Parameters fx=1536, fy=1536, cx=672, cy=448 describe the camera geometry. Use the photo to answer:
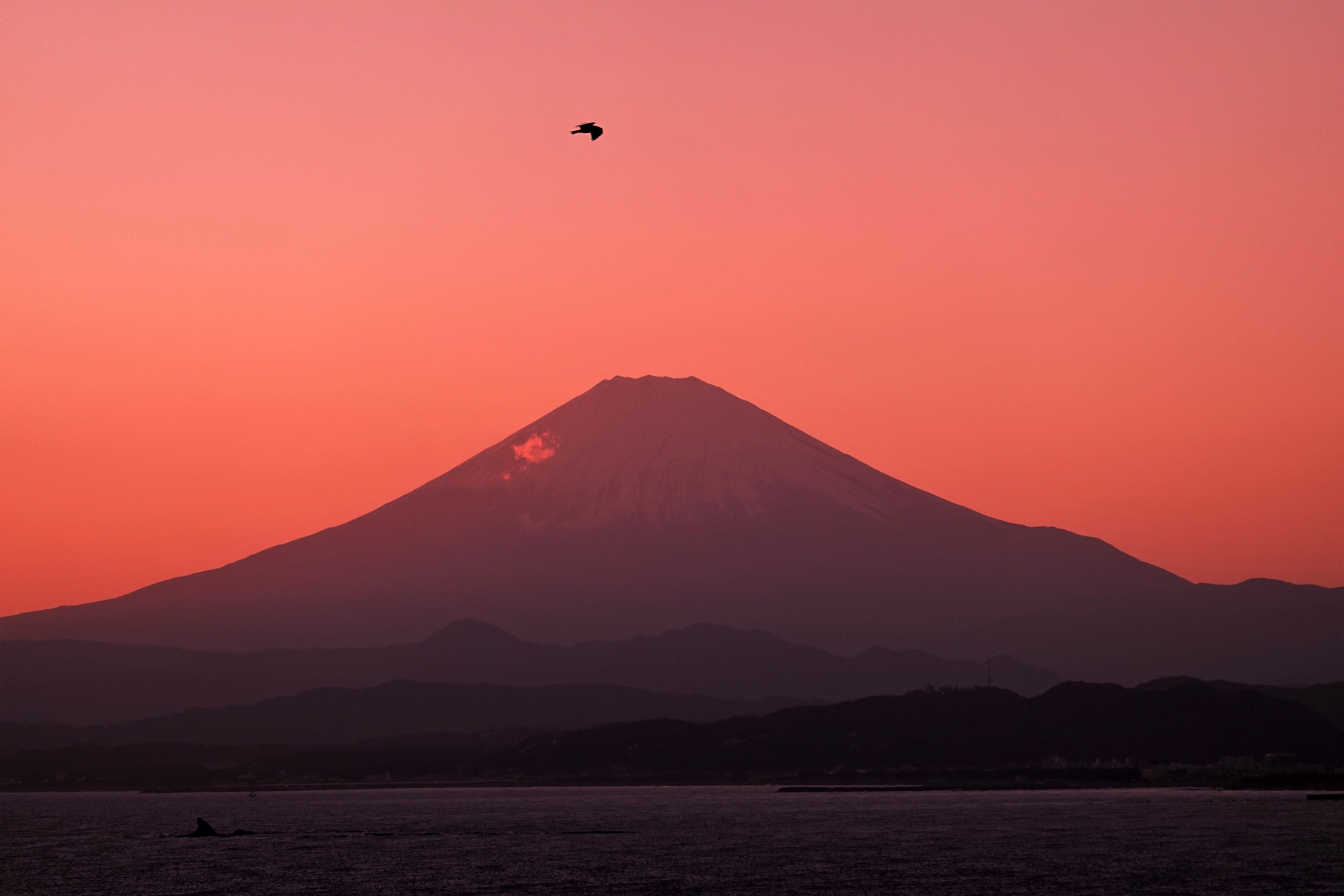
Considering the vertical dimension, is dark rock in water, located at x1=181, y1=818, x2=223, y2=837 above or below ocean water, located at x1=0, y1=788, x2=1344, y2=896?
above

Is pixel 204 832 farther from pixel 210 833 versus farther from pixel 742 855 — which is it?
pixel 742 855

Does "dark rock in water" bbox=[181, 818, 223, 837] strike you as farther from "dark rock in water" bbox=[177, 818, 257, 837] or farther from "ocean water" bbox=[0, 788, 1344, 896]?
"ocean water" bbox=[0, 788, 1344, 896]

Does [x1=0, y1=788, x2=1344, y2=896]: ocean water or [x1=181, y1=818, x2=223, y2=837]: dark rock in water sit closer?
[x1=0, y1=788, x2=1344, y2=896]: ocean water

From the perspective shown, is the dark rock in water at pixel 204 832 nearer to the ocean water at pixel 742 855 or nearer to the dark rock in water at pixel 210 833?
the dark rock in water at pixel 210 833

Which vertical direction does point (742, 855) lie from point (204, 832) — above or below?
below

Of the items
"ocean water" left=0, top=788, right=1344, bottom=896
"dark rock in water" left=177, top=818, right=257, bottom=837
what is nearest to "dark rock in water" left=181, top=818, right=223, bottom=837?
"dark rock in water" left=177, top=818, right=257, bottom=837

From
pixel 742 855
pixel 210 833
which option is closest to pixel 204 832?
pixel 210 833

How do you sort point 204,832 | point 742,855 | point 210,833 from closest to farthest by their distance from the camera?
1. point 742,855
2. point 210,833
3. point 204,832

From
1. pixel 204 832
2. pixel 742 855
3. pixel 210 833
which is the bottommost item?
pixel 742 855
